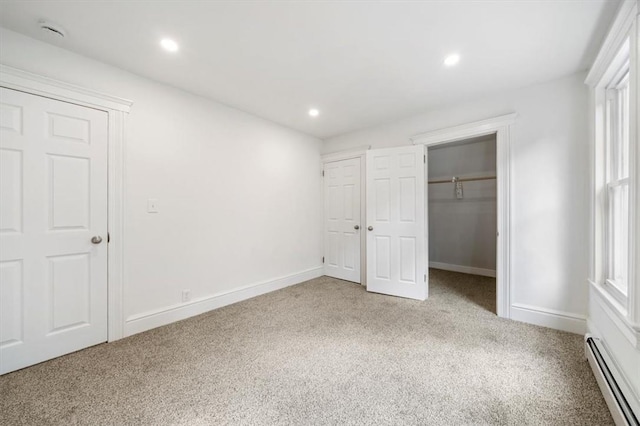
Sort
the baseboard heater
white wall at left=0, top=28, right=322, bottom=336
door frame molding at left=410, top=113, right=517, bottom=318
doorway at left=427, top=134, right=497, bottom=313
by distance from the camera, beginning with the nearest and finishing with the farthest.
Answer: the baseboard heater < white wall at left=0, top=28, right=322, bottom=336 < door frame molding at left=410, top=113, right=517, bottom=318 < doorway at left=427, top=134, right=497, bottom=313

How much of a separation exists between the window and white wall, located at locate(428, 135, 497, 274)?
2.47 m

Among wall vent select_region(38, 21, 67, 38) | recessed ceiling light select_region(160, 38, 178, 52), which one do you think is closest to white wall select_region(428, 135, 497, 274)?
recessed ceiling light select_region(160, 38, 178, 52)

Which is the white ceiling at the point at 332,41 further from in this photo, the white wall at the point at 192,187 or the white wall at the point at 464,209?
the white wall at the point at 464,209

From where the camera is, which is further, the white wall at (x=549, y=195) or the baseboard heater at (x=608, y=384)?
the white wall at (x=549, y=195)

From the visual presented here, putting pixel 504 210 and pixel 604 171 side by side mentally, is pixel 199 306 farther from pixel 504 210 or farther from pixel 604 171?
pixel 604 171

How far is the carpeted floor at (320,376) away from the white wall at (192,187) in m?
0.56

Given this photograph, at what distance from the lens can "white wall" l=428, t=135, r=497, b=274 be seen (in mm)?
4539

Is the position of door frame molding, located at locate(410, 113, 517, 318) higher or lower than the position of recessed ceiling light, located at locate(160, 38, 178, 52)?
lower

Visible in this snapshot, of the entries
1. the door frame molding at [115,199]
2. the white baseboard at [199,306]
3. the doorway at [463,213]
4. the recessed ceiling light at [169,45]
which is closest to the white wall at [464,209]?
the doorway at [463,213]

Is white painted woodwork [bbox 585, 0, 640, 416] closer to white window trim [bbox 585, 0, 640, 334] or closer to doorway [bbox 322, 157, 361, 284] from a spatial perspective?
white window trim [bbox 585, 0, 640, 334]

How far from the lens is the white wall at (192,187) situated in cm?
234

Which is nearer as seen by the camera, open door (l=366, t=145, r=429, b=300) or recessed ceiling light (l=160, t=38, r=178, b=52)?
recessed ceiling light (l=160, t=38, r=178, b=52)

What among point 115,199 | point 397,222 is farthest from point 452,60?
point 115,199

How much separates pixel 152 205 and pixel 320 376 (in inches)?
86.1
